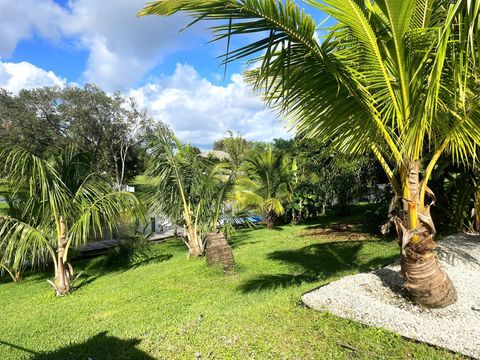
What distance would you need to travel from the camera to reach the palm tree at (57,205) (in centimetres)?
722

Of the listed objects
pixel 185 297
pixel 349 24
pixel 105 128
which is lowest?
pixel 185 297

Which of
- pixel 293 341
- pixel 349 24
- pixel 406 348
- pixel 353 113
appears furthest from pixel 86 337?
pixel 349 24

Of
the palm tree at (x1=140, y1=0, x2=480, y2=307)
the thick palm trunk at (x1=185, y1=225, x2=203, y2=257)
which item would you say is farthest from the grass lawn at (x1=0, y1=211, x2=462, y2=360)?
the palm tree at (x1=140, y1=0, x2=480, y2=307)

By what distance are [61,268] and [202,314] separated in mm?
4836

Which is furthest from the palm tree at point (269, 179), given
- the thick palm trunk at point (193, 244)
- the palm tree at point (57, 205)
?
the palm tree at point (57, 205)

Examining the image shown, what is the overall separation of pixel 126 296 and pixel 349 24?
6.48 metres

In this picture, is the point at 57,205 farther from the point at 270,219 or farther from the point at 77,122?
the point at 77,122

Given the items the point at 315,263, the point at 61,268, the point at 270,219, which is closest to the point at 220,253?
the point at 315,263

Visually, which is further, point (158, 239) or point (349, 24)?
point (158, 239)

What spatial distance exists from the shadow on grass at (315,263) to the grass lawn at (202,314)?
30mm

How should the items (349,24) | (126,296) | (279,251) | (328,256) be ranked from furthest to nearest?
(279,251)
(328,256)
(126,296)
(349,24)

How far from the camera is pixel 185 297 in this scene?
6.57 meters

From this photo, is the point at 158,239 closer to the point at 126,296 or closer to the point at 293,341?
the point at 126,296

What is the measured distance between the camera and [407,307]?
385 cm
